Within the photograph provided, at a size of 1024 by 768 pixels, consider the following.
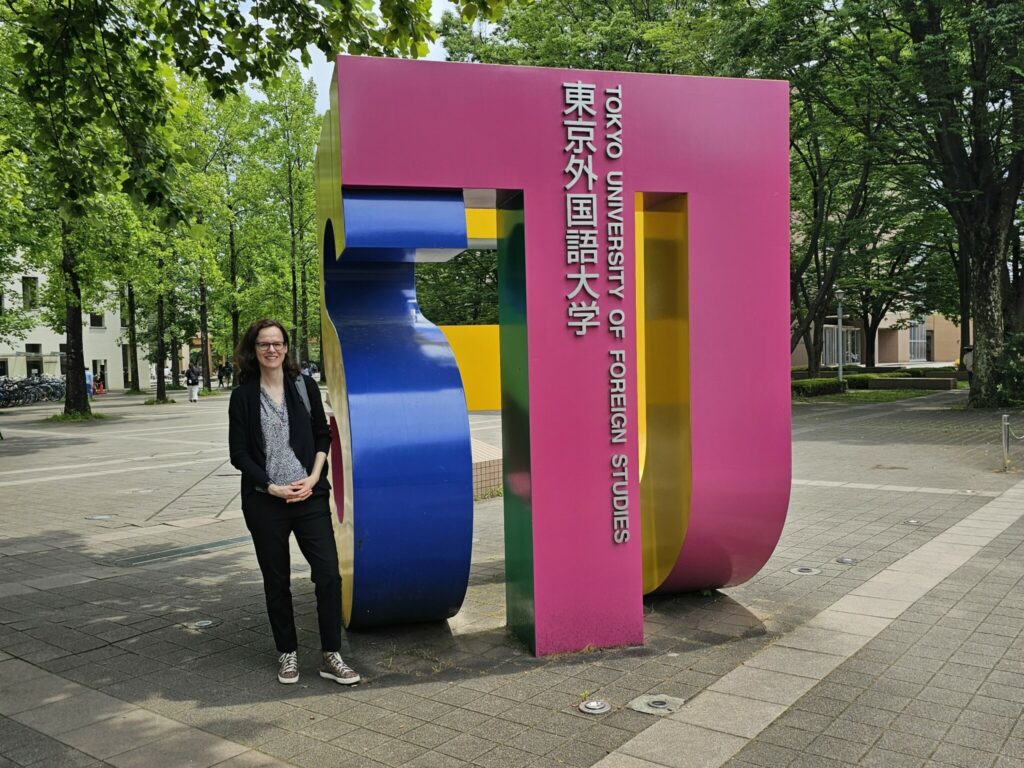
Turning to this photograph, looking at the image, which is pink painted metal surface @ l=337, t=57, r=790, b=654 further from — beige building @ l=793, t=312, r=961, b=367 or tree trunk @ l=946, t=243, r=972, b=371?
beige building @ l=793, t=312, r=961, b=367

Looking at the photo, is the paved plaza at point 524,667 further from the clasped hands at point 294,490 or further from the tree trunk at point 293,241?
the tree trunk at point 293,241

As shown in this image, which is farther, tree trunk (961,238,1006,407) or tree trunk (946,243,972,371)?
tree trunk (946,243,972,371)

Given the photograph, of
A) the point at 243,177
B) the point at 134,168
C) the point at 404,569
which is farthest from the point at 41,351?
the point at 404,569

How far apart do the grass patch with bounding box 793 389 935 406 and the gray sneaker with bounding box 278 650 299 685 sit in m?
25.1

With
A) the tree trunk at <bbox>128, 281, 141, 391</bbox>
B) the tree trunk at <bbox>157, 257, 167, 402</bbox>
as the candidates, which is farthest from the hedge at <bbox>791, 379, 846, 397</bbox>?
the tree trunk at <bbox>128, 281, 141, 391</bbox>

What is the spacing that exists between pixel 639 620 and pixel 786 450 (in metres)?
1.48

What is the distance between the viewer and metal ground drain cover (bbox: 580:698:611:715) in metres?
4.41

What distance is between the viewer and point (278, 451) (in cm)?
501

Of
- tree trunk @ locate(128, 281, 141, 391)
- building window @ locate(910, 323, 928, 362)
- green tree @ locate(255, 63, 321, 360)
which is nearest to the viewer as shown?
green tree @ locate(255, 63, 321, 360)

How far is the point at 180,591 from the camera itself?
23.0ft

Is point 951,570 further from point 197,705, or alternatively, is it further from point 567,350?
point 197,705

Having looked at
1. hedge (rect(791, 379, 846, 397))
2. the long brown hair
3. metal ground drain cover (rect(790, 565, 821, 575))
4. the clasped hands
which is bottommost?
metal ground drain cover (rect(790, 565, 821, 575))

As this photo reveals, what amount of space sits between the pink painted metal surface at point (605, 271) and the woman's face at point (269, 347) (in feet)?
3.29

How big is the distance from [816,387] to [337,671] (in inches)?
1107
